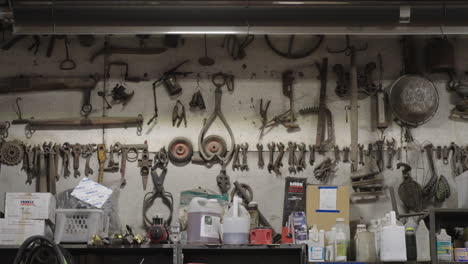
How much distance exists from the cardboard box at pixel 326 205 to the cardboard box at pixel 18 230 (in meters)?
1.77

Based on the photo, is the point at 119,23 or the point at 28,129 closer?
the point at 119,23

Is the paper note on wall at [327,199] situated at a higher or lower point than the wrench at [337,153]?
lower

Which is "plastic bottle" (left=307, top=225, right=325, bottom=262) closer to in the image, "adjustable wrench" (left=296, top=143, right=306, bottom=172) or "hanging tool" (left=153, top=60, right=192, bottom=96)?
"adjustable wrench" (left=296, top=143, right=306, bottom=172)

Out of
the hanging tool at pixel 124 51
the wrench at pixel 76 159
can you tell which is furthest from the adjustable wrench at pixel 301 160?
the wrench at pixel 76 159

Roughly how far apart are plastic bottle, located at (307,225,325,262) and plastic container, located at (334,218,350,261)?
95mm

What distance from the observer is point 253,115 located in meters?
5.89

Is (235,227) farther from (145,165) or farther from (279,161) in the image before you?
(145,165)

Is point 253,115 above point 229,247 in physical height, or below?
above

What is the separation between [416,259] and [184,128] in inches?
74.3

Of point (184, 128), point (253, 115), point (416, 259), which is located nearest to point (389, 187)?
point (416, 259)

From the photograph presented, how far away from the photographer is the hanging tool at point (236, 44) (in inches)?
236

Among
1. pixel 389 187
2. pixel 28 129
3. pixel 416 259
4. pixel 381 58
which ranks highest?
pixel 381 58

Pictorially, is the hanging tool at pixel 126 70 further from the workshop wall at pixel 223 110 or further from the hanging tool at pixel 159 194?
the hanging tool at pixel 159 194

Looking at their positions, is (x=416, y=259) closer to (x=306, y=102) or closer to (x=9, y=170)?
(x=306, y=102)
